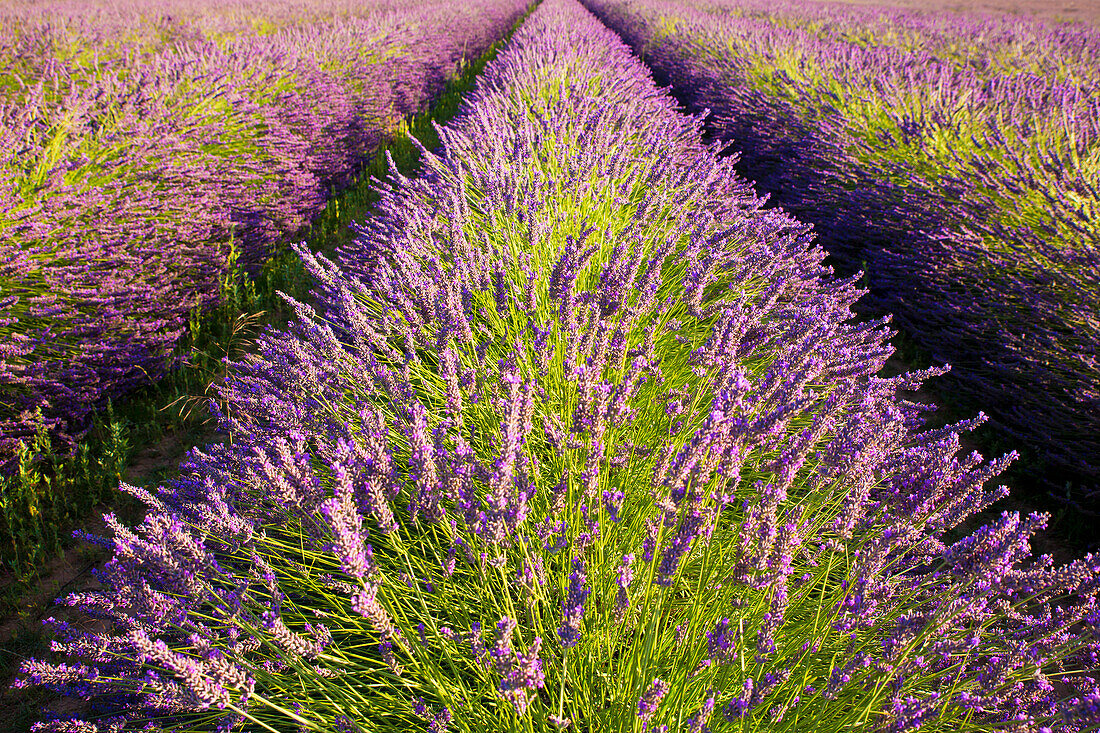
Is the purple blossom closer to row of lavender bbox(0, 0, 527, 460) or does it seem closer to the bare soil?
the bare soil

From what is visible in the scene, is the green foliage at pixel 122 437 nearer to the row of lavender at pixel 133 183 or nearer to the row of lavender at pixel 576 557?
the row of lavender at pixel 133 183

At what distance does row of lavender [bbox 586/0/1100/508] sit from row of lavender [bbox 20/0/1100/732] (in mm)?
1377

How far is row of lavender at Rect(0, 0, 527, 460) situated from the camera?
2596 millimetres

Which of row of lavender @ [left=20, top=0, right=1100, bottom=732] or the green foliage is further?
the green foliage

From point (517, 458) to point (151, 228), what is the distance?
9.94 ft

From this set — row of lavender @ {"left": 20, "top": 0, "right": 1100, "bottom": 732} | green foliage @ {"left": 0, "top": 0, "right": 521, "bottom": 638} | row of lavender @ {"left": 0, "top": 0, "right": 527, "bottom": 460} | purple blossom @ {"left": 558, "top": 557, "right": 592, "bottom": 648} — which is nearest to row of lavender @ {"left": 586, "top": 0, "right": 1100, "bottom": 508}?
row of lavender @ {"left": 20, "top": 0, "right": 1100, "bottom": 732}

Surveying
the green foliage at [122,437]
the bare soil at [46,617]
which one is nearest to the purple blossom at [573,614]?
the bare soil at [46,617]

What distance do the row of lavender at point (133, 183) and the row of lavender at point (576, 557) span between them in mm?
1627

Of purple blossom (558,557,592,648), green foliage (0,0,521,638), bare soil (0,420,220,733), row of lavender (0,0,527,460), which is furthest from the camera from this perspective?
row of lavender (0,0,527,460)

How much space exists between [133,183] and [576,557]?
3.65 meters

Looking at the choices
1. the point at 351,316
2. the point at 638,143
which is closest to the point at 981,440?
the point at 638,143

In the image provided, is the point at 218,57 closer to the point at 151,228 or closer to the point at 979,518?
the point at 151,228

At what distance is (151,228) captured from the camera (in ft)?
10.2

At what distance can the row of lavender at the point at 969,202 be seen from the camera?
264cm
